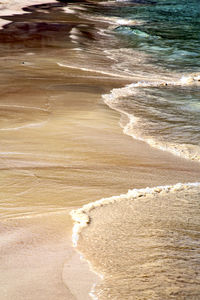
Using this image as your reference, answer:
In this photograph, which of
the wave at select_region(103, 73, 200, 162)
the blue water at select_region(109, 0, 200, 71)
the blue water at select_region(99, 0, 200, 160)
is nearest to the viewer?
the wave at select_region(103, 73, 200, 162)

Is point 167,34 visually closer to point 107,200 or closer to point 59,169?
point 59,169

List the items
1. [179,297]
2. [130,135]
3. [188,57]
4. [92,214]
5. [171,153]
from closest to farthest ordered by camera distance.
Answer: [179,297] → [92,214] → [171,153] → [130,135] → [188,57]

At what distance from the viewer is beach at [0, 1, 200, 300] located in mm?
2592

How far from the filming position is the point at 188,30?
20703 mm

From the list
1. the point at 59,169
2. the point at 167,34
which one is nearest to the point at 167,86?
the point at 59,169

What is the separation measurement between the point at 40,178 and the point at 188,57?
10.9 metres

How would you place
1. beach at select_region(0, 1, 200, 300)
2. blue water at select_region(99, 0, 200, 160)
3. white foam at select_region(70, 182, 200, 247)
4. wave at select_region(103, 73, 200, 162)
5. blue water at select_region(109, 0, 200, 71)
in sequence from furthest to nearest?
blue water at select_region(109, 0, 200, 71) → blue water at select_region(99, 0, 200, 160) → wave at select_region(103, 73, 200, 162) → white foam at select_region(70, 182, 200, 247) → beach at select_region(0, 1, 200, 300)

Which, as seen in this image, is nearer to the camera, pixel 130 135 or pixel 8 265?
pixel 8 265

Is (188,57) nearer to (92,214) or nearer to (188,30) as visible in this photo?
(188,30)

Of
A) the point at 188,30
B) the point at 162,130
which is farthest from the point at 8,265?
the point at 188,30

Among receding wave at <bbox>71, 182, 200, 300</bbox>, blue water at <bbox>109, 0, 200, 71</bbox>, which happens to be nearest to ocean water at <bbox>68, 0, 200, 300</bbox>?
receding wave at <bbox>71, 182, 200, 300</bbox>

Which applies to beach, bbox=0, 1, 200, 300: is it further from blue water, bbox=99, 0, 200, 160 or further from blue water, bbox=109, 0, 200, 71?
blue water, bbox=109, 0, 200, 71

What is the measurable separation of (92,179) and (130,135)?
1.78 meters

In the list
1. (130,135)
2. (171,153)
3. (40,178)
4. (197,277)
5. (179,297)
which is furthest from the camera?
(130,135)
